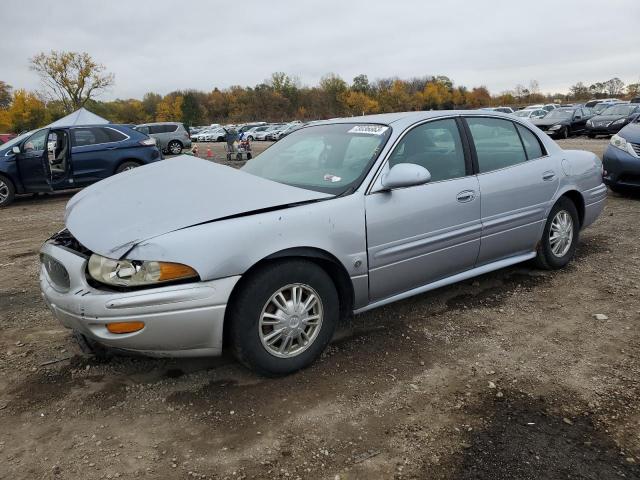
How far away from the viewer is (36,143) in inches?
401

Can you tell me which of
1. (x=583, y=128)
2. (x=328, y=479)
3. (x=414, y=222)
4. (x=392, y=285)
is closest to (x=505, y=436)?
(x=328, y=479)

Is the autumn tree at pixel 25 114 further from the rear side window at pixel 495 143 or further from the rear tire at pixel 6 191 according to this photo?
the rear side window at pixel 495 143

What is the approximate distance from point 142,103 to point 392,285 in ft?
331

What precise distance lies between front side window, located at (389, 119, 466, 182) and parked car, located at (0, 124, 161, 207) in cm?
892

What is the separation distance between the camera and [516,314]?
3.75 meters

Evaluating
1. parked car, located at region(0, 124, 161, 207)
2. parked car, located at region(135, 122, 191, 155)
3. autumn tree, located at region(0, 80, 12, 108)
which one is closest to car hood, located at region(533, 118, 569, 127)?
parked car, located at region(135, 122, 191, 155)

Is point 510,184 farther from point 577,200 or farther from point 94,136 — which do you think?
point 94,136

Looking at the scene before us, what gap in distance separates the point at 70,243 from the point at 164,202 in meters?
0.60

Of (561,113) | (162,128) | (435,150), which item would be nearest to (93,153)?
(435,150)

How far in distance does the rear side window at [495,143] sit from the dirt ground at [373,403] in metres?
1.12

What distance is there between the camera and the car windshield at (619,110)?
20.9 metres

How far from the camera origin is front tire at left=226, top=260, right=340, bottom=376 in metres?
2.68

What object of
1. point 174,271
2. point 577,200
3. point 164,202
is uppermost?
point 164,202

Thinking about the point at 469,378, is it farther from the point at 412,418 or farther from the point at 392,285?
the point at 392,285
